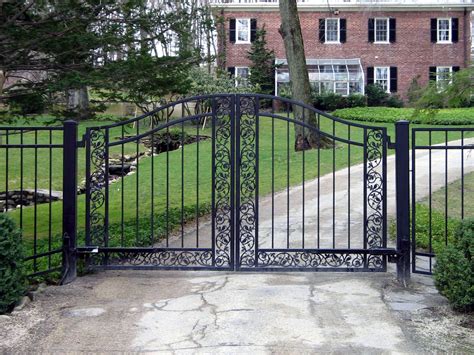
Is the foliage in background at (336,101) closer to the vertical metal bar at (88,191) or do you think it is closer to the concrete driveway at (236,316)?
the concrete driveway at (236,316)

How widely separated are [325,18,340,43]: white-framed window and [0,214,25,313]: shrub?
36084 mm

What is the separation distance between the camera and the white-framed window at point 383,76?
41.3 metres

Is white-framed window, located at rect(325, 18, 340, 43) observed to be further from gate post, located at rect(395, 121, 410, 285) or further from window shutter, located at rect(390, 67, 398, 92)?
gate post, located at rect(395, 121, 410, 285)

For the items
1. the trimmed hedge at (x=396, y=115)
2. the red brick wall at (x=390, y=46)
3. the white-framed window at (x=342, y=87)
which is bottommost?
the trimmed hedge at (x=396, y=115)

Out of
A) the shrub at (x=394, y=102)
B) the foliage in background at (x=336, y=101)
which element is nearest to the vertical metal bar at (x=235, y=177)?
the foliage in background at (x=336, y=101)

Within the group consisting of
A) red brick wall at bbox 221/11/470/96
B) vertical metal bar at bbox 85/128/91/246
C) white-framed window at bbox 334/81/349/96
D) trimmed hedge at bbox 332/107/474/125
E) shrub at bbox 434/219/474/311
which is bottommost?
shrub at bbox 434/219/474/311

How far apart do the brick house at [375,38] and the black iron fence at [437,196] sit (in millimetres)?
18776

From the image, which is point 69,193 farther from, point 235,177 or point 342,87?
point 342,87

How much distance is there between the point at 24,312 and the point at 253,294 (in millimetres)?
2233

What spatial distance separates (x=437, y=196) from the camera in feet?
47.6

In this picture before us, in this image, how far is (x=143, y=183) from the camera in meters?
16.7

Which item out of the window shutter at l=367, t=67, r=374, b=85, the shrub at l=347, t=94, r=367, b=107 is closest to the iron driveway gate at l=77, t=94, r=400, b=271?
the shrub at l=347, t=94, r=367, b=107

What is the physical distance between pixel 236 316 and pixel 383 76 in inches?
1430

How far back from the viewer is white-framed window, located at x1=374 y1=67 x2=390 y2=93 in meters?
41.3
